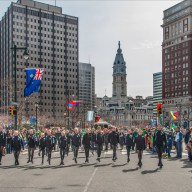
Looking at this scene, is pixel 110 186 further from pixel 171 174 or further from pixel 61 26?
pixel 61 26

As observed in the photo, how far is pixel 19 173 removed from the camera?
1942cm

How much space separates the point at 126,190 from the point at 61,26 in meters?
179

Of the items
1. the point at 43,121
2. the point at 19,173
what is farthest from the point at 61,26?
the point at 19,173

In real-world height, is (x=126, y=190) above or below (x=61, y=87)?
below

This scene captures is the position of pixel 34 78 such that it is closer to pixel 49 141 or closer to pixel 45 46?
pixel 49 141

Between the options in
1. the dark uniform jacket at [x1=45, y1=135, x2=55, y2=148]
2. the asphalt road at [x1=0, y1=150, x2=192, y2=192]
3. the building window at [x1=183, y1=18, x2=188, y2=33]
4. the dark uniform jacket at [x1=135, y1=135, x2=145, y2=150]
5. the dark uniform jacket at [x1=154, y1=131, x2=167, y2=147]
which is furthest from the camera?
the building window at [x1=183, y1=18, x2=188, y2=33]

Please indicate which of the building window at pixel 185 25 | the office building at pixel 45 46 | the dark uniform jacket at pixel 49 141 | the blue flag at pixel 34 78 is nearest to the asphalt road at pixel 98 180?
the dark uniform jacket at pixel 49 141

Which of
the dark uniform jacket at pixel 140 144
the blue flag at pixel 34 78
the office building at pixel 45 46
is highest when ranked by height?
the office building at pixel 45 46

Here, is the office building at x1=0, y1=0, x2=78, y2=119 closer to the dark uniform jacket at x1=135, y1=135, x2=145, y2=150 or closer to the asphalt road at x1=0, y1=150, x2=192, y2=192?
the dark uniform jacket at x1=135, y1=135, x2=145, y2=150

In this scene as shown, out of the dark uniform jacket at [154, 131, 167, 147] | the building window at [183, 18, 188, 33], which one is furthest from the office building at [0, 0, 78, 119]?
the dark uniform jacket at [154, 131, 167, 147]

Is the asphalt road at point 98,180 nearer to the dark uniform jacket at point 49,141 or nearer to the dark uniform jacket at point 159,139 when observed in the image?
the dark uniform jacket at point 159,139

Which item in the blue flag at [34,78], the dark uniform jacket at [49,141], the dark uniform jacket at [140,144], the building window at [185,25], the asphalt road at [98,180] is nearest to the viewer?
the asphalt road at [98,180]

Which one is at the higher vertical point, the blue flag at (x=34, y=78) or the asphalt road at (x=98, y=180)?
the blue flag at (x=34, y=78)

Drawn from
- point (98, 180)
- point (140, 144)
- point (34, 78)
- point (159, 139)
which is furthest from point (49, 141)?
point (34, 78)
